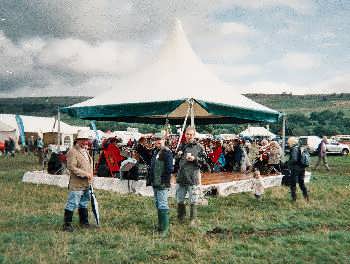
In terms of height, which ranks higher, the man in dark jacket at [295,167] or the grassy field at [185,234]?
the man in dark jacket at [295,167]

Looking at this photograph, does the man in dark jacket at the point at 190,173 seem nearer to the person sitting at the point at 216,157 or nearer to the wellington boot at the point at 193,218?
the wellington boot at the point at 193,218

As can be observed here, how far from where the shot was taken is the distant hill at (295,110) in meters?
73.3

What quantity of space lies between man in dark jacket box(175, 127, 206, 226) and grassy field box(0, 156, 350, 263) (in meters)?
0.35

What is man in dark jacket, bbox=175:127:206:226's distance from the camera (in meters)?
7.26

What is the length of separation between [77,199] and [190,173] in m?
1.82

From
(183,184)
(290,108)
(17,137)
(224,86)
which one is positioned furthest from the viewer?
(290,108)

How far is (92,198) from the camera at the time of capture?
7.08 metres

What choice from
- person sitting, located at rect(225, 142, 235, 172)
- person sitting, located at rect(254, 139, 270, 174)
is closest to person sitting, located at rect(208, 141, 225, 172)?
person sitting, located at rect(225, 142, 235, 172)

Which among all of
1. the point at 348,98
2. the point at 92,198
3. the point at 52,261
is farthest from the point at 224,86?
the point at 348,98

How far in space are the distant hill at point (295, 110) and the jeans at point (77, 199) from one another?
204 feet

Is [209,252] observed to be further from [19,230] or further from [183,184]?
[19,230]

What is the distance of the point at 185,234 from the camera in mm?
6629

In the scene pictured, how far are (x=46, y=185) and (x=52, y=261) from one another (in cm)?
A: 739

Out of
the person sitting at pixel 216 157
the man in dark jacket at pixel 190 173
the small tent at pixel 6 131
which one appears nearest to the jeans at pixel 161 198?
the man in dark jacket at pixel 190 173
